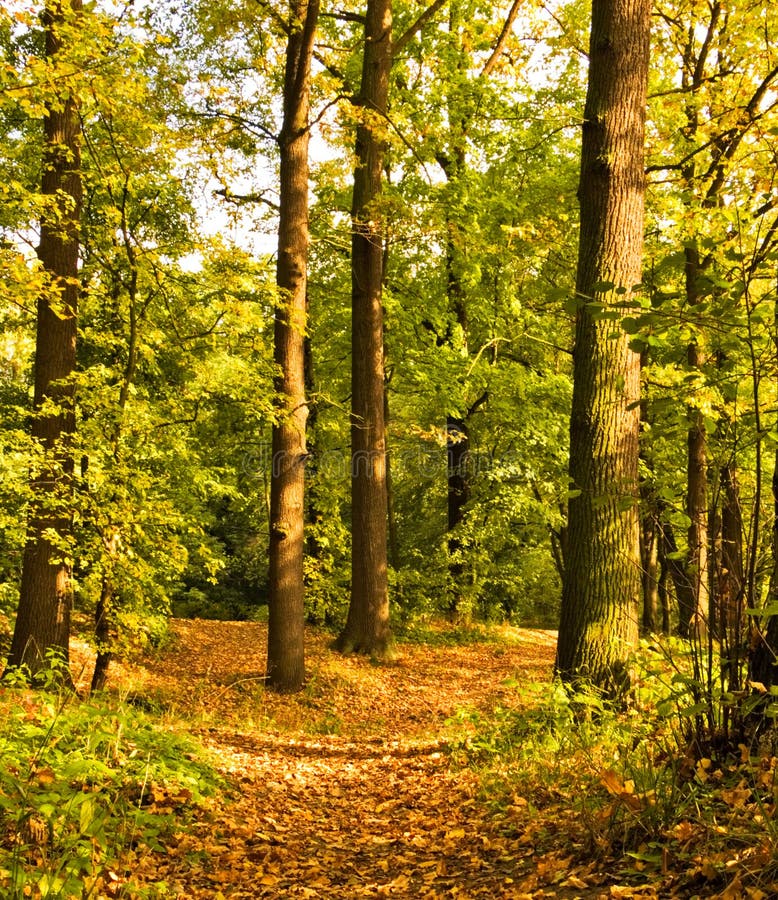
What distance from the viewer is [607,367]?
576 centimetres

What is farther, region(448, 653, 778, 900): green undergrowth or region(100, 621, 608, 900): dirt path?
region(100, 621, 608, 900): dirt path

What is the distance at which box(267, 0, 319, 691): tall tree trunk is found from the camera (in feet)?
30.5

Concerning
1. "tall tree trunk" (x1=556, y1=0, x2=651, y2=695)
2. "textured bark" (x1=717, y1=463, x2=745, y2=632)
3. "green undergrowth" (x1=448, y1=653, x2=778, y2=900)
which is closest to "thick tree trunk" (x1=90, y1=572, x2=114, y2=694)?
"green undergrowth" (x1=448, y1=653, x2=778, y2=900)

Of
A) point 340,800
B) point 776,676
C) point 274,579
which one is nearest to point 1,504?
point 274,579

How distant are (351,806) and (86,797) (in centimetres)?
261

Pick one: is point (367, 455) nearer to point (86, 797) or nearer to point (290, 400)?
point (290, 400)

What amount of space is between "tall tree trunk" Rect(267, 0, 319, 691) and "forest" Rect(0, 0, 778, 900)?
48mm

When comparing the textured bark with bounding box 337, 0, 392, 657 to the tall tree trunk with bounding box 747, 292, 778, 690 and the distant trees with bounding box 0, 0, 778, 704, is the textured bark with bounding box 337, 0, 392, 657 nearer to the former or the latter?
the distant trees with bounding box 0, 0, 778, 704

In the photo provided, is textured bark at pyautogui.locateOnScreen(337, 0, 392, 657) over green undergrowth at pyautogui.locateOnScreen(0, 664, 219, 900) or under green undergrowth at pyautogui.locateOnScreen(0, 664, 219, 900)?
over

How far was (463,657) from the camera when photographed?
12992 mm

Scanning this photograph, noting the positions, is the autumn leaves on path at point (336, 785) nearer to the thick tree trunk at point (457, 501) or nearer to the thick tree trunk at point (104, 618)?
the thick tree trunk at point (104, 618)

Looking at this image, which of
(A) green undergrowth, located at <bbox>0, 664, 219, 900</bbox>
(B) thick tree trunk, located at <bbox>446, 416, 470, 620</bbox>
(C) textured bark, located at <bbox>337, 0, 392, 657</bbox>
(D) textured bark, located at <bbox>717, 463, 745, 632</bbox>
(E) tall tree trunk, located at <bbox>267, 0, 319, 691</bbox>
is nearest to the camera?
(A) green undergrowth, located at <bbox>0, 664, 219, 900</bbox>

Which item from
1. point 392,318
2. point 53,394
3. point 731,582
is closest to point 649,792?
point 731,582

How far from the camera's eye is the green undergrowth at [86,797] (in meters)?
3.00
